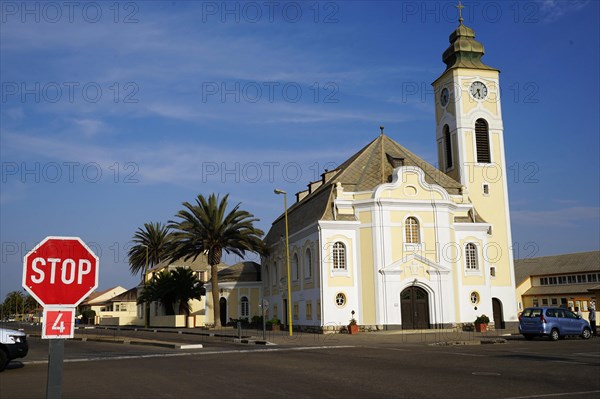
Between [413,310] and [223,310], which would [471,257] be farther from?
[223,310]

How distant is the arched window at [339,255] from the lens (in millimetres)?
41709

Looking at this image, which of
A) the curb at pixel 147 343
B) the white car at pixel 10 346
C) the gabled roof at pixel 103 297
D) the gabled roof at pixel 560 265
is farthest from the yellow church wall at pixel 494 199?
the gabled roof at pixel 103 297

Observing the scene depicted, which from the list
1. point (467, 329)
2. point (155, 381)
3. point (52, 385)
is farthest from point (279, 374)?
point (467, 329)

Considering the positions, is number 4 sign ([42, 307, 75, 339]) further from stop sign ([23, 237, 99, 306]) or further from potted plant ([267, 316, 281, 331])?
potted plant ([267, 316, 281, 331])

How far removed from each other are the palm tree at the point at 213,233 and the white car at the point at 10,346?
3214cm

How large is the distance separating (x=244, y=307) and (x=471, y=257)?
25712mm

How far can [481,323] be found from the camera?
40.4 metres

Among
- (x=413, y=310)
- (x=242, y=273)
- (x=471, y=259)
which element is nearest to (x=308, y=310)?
(x=413, y=310)

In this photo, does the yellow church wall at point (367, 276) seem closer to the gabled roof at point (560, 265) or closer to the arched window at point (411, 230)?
the arched window at point (411, 230)

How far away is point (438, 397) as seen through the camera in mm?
10492

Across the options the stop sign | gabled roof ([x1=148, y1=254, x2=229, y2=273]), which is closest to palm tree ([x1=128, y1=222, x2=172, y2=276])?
gabled roof ([x1=148, y1=254, x2=229, y2=273])

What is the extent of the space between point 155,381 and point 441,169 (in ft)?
135

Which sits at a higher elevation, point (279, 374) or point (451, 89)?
point (451, 89)

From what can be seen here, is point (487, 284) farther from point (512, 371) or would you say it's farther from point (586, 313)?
point (512, 371)
